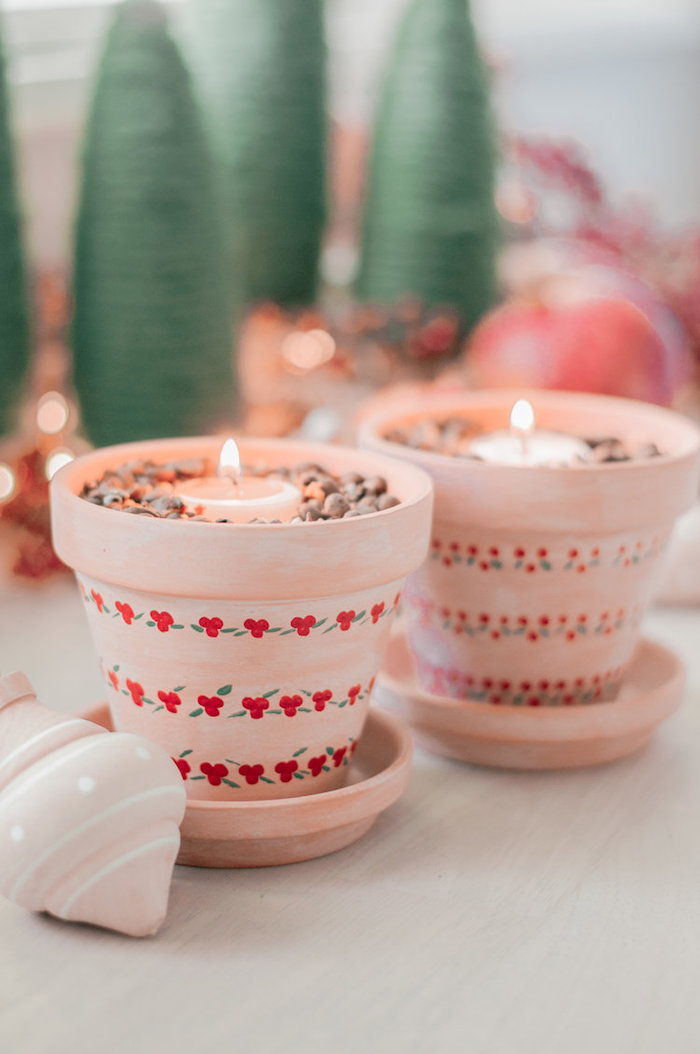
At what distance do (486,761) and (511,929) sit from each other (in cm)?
13

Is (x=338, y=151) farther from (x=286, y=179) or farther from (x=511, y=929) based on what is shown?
(x=511, y=929)

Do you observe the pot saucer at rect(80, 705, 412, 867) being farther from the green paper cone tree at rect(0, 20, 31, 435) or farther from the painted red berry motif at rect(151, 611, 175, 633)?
the green paper cone tree at rect(0, 20, 31, 435)

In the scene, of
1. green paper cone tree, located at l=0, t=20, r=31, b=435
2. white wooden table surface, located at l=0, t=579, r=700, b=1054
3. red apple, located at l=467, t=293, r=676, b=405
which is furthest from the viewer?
red apple, located at l=467, t=293, r=676, b=405

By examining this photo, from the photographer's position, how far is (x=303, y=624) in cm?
42

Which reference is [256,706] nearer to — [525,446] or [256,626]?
[256,626]

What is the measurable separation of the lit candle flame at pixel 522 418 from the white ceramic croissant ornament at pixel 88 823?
245 mm

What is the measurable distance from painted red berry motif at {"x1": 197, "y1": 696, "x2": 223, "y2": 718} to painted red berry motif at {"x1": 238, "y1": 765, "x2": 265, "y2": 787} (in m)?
0.03

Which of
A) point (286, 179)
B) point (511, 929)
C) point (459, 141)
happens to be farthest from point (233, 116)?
point (511, 929)

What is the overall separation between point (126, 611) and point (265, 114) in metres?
0.62

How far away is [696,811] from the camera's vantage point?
0.50m

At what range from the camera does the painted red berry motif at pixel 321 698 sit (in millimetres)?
434

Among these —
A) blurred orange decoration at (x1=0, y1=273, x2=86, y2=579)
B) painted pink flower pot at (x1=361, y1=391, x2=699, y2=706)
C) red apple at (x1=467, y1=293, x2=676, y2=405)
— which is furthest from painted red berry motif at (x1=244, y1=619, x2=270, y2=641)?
red apple at (x1=467, y1=293, x2=676, y2=405)

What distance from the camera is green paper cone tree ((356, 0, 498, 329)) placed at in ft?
3.12

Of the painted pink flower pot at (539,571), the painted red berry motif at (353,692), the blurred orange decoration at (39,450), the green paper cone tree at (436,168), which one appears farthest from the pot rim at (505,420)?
the green paper cone tree at (436,168)
